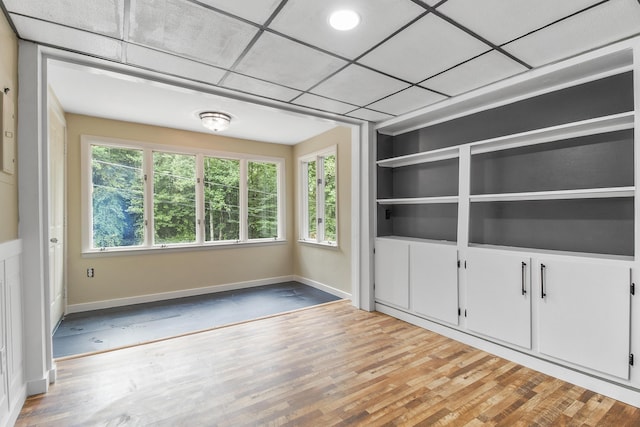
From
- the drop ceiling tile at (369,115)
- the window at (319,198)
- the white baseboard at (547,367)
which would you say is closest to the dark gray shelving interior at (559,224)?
the white baseboard at (547,367)

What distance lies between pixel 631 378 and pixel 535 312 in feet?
2.02

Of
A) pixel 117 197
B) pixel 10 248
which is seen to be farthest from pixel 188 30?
pixel 117 197

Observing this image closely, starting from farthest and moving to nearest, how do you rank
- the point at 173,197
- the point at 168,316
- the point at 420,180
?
the point at 173,197
the point at 168,316
the point at 420,180

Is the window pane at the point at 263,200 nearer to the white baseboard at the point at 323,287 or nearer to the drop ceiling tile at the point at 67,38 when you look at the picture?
the white baseboard at the point at 323,287

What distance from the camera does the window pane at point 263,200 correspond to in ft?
18.0

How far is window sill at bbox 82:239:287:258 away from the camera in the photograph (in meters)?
4.14

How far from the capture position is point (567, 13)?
177 cm

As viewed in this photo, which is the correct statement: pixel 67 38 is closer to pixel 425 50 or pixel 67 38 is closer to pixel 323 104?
pixel 323 104

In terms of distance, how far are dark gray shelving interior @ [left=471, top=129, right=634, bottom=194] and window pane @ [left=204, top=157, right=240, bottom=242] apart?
365 cm

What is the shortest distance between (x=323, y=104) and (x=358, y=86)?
57cm

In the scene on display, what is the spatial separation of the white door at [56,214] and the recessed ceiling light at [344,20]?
3.14m

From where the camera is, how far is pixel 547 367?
7.97 ft

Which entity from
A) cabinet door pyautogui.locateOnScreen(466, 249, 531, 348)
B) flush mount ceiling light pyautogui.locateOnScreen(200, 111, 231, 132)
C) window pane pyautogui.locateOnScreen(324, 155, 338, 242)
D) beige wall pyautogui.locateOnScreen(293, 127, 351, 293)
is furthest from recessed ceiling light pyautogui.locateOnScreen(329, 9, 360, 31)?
window pane pyautogui.locateOnScreen(324, 155, 338, 242)

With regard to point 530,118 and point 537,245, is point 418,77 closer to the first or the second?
point 530,118
